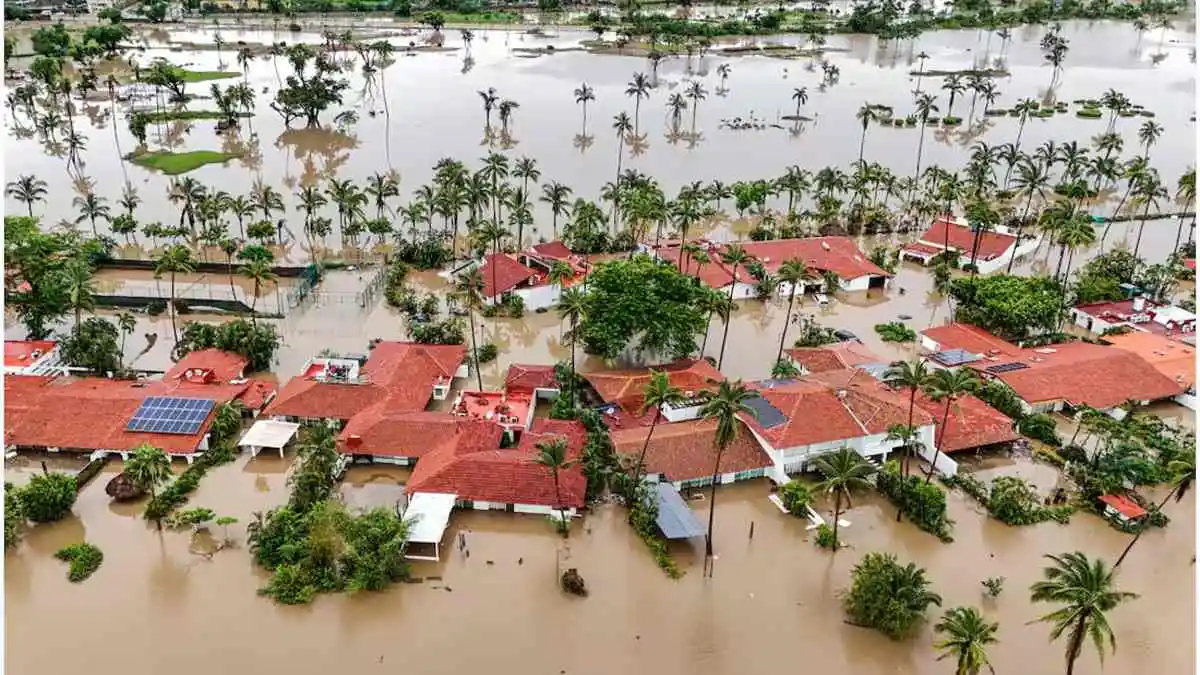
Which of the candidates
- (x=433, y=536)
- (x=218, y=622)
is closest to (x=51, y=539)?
(x=218, y=622)

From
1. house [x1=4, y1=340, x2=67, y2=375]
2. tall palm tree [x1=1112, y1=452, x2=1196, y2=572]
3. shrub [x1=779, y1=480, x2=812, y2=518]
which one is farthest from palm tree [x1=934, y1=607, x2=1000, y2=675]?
house [x1=4, y1=340, x2=67, y2=375]

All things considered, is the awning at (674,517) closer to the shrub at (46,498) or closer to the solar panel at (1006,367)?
the solar panel at (1006,367)

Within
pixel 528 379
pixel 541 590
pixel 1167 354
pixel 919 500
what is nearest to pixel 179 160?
pixel 528 379

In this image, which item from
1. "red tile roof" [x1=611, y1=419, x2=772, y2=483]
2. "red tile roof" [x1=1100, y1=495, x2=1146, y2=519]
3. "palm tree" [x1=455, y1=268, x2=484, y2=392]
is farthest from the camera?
"palm tree" [x1=455, y1=268, x2=484, y2=392]

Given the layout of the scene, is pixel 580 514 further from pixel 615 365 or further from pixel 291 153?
pixel 291 153

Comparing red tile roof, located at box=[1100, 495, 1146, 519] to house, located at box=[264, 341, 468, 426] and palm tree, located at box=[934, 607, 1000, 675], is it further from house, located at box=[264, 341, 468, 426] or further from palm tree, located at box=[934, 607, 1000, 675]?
house, located at box=[264, 341, 468, 426]
